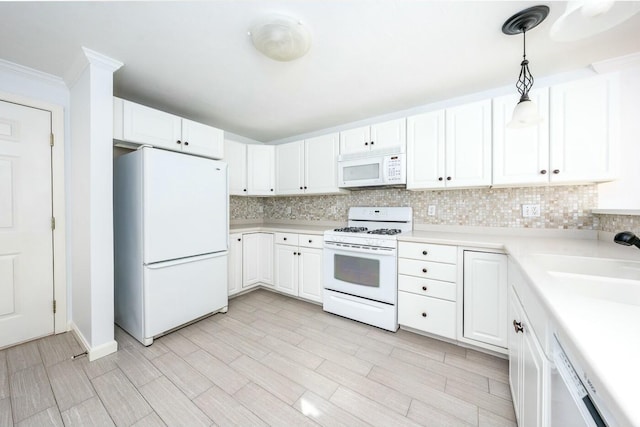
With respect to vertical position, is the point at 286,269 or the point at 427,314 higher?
the point at 286,269

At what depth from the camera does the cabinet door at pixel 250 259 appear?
3.06 metres

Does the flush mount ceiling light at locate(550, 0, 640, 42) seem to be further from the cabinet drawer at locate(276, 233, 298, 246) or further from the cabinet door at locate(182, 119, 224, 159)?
the cabinet door at locate(182, 119, 224, 159)

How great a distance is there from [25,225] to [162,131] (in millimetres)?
1345

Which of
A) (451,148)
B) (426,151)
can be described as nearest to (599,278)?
(451,148)

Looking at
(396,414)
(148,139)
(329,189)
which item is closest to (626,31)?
(329,189)

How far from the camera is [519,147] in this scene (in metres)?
1.92

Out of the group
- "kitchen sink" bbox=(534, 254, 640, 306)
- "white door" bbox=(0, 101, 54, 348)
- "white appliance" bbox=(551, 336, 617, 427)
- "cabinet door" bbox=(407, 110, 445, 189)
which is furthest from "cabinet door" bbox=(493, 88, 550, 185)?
"white door" bbox=(0, 101, 54, 348)

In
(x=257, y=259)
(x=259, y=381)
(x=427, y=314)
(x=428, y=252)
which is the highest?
(x=428, y=252)

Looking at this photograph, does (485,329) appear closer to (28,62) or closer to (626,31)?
(626,31)

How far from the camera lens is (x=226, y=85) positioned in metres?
2.19

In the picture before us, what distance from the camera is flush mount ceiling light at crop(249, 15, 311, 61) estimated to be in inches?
56.0

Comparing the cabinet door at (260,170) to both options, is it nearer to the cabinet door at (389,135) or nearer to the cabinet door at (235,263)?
the cabinet door at (235,263)

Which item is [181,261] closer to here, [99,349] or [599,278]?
[99,349]

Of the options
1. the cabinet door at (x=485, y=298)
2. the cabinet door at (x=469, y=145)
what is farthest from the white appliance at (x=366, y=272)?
the cabinet door at (x=469, y=145)
